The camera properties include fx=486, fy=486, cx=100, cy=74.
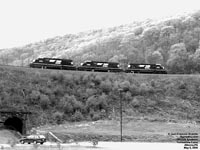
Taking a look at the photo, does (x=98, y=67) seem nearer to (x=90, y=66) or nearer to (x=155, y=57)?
(x=90, y=66)

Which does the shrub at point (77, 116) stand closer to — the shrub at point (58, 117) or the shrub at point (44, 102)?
the shrub at point (58, 117)

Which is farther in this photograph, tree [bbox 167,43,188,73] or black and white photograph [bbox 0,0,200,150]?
tree [bbox 167,43,188,73]

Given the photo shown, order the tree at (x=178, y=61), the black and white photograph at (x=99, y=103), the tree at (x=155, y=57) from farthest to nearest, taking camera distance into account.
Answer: the tree at (x=155, y=57)
the tree at (x=178, y=61)
the black and white photograph at (x=99, y=103)

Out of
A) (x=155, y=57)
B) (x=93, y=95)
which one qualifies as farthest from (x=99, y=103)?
(x=155, y=57)

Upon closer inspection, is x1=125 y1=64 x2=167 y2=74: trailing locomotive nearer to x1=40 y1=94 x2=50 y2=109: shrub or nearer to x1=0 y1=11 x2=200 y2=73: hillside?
x1=0 y1=11 x2=200 y2=73: hillside

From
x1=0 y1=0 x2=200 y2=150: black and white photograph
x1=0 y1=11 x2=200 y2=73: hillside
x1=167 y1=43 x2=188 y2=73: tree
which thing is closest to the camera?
x1=0 y1=0 x2=200 y2=150: black and white photograph

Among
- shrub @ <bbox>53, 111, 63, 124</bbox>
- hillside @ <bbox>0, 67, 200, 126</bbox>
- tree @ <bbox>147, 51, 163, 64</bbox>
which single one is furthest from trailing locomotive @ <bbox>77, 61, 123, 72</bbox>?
tree @ <bbox>147, 51, 163, 64</bbox>

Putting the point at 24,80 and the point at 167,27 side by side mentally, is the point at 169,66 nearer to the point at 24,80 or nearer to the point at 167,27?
the point at 167,27

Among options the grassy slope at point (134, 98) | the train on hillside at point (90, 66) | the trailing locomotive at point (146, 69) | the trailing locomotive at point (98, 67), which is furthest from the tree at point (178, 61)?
the trailing locomotive at point (98, 67)

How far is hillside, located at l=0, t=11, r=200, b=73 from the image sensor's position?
123m

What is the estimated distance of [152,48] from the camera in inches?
5674

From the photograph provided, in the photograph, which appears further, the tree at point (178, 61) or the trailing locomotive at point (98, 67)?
the tree at point (178, 61)

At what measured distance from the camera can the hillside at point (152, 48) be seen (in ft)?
403

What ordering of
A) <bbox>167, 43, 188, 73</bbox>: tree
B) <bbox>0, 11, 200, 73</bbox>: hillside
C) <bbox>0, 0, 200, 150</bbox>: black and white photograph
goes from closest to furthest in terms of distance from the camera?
<bbox>0, 0, 200, 150</bbox>: black and white photograph
<bbox>167, 43, 188, 73</bbox>: tree
<bbox>0, 11, 200, 73</bbox>: hillside
